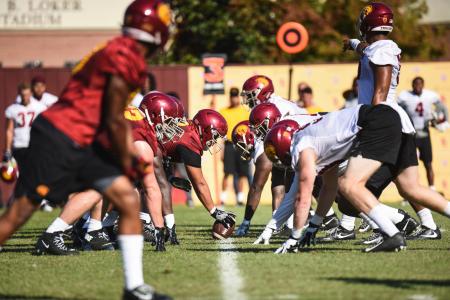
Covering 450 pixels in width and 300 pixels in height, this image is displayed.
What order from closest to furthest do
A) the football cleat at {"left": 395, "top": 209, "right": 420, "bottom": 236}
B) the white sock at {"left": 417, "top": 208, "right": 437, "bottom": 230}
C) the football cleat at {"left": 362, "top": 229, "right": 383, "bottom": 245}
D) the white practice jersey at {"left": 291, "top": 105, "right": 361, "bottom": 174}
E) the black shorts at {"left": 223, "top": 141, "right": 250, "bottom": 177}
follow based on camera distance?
the white practice jersey at {"left": 291, "top": 105, "right": 361, "bottom": 174}, the football cleat at {"left": 362, "top": 229, "right": 383, "bottom": 245}, the football cleat at {"left": 395, "top": 209, "right": 420, "bottom": 236}, the white sock at {"left": 417, "top": 208, "right": 437, "bottom": 230}, the black shorts at {"left": 223, "top": 141, "right": 250, "bottom": 177}

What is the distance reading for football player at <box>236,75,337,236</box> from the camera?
428 inches

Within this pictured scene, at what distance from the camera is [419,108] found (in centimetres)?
1653

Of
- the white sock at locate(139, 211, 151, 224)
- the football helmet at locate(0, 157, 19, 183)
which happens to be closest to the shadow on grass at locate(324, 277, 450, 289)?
the white sock at locate(139, 211, 151, 224)

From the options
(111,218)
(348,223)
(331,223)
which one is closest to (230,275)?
(111,218)

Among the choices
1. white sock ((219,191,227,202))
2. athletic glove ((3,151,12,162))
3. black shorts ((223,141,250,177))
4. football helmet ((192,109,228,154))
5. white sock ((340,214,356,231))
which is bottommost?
white sock ((219,191,227,202))

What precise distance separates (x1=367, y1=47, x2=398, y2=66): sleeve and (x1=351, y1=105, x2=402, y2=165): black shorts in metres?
0.69

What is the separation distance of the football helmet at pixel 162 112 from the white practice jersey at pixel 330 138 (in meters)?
1.80

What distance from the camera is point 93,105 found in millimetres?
6156

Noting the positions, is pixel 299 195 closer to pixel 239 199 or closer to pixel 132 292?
pixel 132 292

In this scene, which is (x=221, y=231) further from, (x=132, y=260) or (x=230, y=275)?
(x=132, y=260)

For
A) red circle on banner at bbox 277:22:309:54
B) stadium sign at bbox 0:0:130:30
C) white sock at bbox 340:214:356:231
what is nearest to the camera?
white sock at bbox 340:214:356:231

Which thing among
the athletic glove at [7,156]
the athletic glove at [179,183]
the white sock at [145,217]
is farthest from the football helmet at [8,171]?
the athletic glove at [179,183]

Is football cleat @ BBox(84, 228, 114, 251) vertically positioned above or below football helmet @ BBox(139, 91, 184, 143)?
below

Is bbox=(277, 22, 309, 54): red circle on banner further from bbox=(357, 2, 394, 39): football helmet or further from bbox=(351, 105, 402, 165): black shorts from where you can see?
bbox=(351, 105, 402, 165): black shorts
